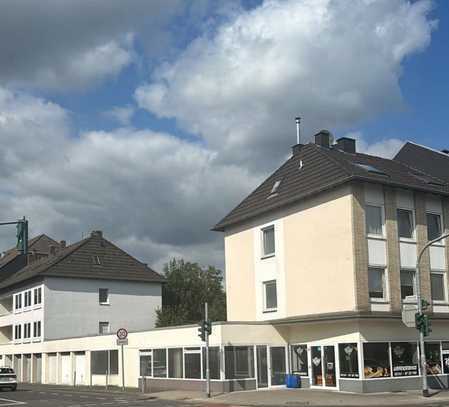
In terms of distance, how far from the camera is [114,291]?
2285 inches

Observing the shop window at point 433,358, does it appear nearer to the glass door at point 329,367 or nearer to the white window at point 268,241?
the glass door at point 329,367

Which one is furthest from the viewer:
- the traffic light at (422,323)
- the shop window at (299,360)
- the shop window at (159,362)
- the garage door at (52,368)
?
the garage door at (52,368)

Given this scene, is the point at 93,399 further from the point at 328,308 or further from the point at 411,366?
the point at 411,366

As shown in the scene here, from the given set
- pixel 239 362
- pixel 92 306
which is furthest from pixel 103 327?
pixel 239 362

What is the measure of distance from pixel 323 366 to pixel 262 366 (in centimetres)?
312

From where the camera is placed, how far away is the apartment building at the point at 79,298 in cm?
5494

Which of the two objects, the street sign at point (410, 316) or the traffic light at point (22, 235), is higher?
the traffic light at point (22, 235)

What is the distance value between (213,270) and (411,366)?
43.3 metres

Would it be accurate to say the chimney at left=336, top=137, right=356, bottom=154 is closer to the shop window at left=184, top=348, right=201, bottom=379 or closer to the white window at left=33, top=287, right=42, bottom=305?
the shop window at left=184, top=348, right=201, bottom=379

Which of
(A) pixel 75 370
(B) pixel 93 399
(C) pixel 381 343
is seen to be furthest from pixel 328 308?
(A) pixel 75 370

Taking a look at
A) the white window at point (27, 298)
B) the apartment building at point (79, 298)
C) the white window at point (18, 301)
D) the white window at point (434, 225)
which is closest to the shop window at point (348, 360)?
the white window at point (434, 225)

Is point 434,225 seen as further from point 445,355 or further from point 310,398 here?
point 310,398

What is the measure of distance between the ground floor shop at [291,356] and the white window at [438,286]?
1223 mm

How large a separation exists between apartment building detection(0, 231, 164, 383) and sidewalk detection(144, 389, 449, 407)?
79.0 ft
